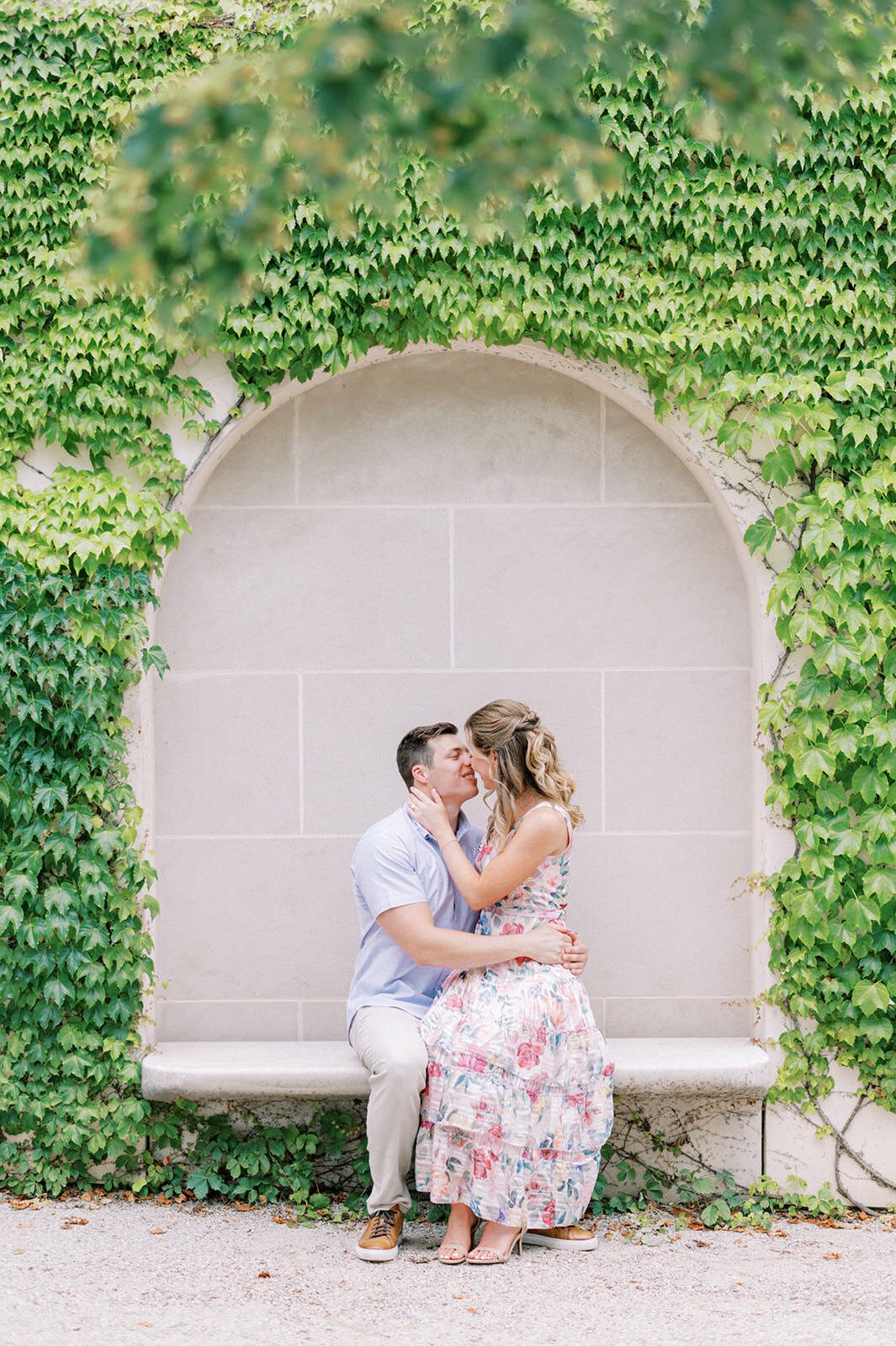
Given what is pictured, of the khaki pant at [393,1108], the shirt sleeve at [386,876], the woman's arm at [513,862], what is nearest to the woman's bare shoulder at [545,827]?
the woman's arm at [513,862]

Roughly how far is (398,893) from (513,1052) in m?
0.61

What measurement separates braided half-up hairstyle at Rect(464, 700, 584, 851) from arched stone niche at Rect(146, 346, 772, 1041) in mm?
755

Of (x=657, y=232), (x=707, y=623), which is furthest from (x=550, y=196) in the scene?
(x=707, y=623)

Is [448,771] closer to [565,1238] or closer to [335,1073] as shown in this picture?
[335,1073]

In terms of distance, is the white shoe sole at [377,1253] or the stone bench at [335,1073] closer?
the white shoe sole at [377,1253]

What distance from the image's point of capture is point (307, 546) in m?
4.40

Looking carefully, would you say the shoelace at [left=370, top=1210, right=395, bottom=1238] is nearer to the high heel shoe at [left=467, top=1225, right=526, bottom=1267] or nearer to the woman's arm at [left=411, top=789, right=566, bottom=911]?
the high heel shoe at [left=467, top=1225, right=526, bottom=1267]

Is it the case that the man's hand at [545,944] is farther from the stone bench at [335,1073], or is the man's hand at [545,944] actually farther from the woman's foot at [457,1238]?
the woman's foot at [457,1238]

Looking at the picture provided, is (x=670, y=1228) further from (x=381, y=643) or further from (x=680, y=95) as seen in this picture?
(x=680, y=95)

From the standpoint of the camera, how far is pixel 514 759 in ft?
11.8

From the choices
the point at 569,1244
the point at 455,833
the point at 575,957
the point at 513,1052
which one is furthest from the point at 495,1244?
the point at 455,833

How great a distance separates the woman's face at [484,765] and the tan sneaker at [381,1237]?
1.41 m

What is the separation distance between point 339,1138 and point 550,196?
349 cm

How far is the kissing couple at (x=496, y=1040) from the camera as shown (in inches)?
138
